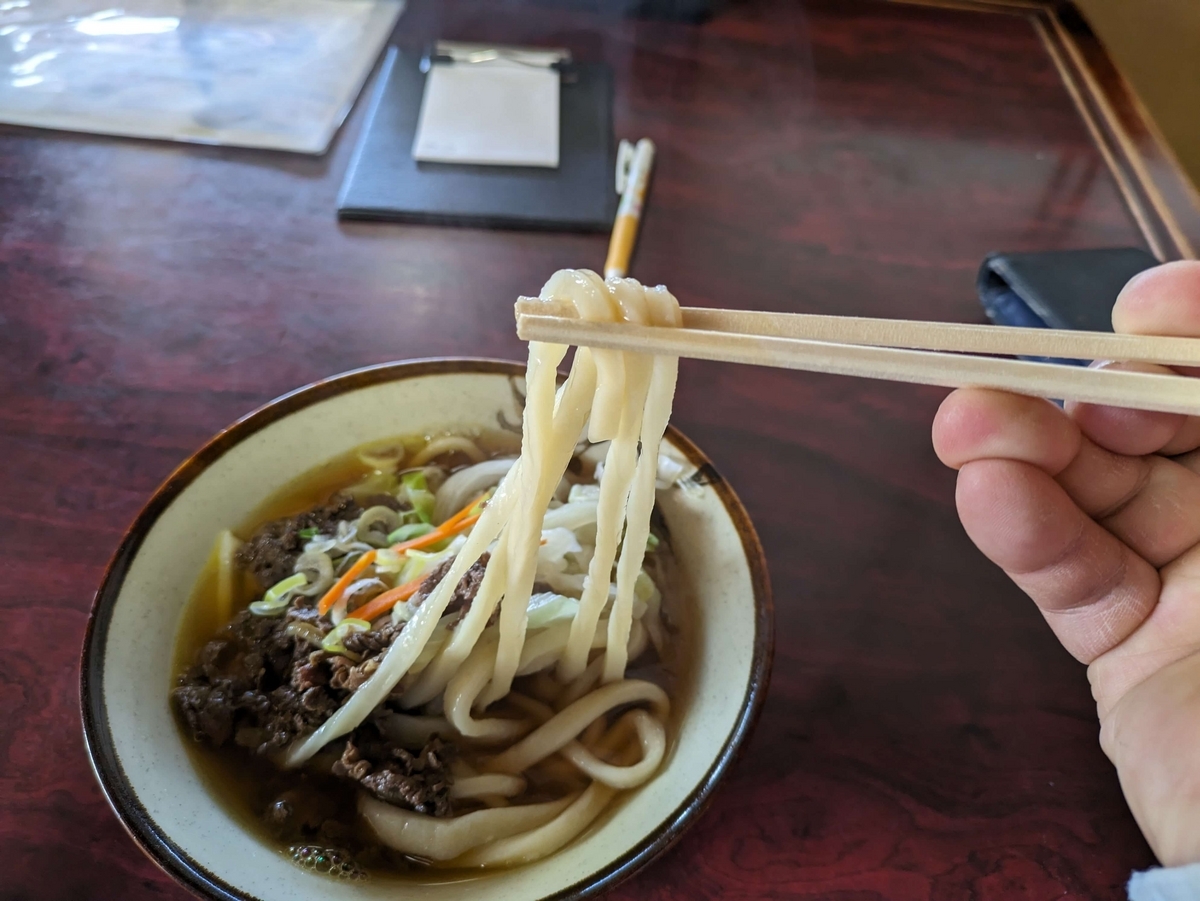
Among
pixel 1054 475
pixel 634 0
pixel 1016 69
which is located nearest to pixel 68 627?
pixel 1054 475

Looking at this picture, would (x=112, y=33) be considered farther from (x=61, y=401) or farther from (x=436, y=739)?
(x=436, y=739)

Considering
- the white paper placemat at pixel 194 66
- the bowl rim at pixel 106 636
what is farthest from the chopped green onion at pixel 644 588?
the white paper placemat at pixel 194 66

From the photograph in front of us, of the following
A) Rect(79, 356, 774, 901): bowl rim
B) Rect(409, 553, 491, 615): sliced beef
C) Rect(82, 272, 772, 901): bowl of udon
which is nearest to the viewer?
Rect(79, 356, 774, 901): bowl rim

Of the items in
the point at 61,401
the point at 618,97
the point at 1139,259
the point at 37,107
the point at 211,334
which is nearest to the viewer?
the point at 61,401

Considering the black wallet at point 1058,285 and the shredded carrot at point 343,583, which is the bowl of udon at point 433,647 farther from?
the black wallet at point 1058,285

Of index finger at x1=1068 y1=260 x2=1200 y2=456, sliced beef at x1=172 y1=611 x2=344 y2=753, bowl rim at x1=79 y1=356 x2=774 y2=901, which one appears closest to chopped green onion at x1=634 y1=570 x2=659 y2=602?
bowl rim at x1=79 y1=356 x2=774 y2=901

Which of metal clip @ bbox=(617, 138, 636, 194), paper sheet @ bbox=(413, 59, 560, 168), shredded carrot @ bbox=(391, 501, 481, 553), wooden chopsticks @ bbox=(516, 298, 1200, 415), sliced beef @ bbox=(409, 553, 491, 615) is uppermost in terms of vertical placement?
wooden chopsticks @ bbox=(516, 298, 1200, 415)

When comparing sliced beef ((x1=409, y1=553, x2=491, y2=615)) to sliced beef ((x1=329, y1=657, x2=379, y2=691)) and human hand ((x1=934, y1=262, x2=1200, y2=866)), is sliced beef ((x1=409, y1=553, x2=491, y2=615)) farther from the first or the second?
human hand ((x1=934, y1=262, x2=1200, y2=866))

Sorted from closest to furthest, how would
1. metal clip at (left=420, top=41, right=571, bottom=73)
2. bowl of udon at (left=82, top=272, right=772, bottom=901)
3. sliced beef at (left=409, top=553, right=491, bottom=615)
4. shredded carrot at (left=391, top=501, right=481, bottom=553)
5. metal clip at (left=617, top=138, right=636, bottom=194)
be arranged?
bowl of udon at (left=82, top=272, right=772, bottom=901) < sliced beef at (left=409, top=553, right=491, bottom=615) < shredded carrot at (left=391, top=501, right=481, bottom=553) < metal clip at (left=617, top=138, right=636, bottom=194) < metal clip at (left=420, top=41, right=571, bottom=73)
